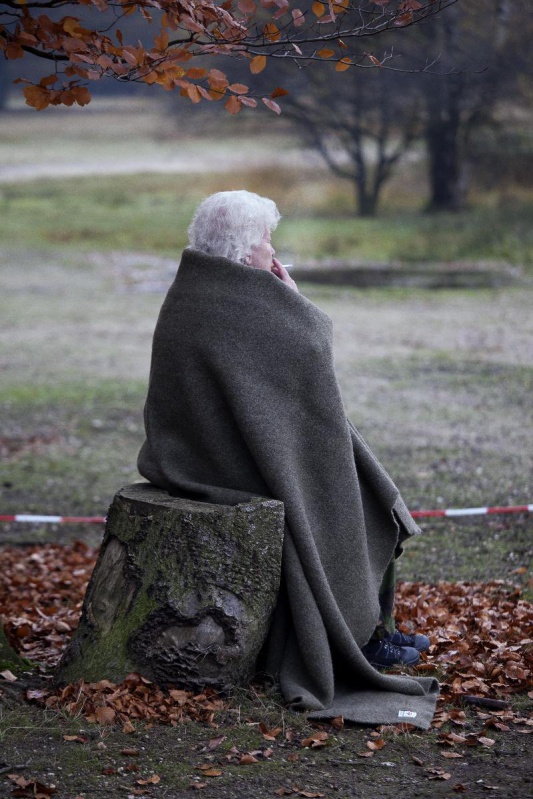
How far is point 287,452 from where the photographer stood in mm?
4203

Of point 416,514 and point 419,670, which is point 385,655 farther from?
point 416,514

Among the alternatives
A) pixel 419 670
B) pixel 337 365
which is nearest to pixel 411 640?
pixel 419 670

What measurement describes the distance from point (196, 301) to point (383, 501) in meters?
1.18

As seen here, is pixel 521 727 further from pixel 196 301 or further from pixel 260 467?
pixel 196 301

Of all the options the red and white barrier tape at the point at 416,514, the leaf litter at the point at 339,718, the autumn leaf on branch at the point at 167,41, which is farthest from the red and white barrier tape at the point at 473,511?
the autumn leaf on branch at the point at 167,41

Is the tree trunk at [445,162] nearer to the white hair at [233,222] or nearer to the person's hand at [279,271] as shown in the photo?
the person's hand at [279,271]

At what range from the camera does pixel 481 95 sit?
92.9ft

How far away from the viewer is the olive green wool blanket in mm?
4180

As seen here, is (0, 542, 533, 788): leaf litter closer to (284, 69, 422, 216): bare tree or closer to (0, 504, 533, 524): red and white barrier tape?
(0, 504, 533, 524): red and white barrier tape

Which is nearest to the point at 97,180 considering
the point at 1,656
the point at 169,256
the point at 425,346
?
the point at 169,256

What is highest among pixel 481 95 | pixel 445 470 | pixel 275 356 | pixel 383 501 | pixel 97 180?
pixel 481 95

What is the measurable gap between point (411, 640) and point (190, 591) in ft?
4.03

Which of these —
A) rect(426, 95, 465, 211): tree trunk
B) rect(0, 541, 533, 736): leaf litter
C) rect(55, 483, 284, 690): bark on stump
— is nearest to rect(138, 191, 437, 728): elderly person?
rect(55, 483, 284, 690): bark on stump

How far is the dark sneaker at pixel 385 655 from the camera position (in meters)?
4.63
